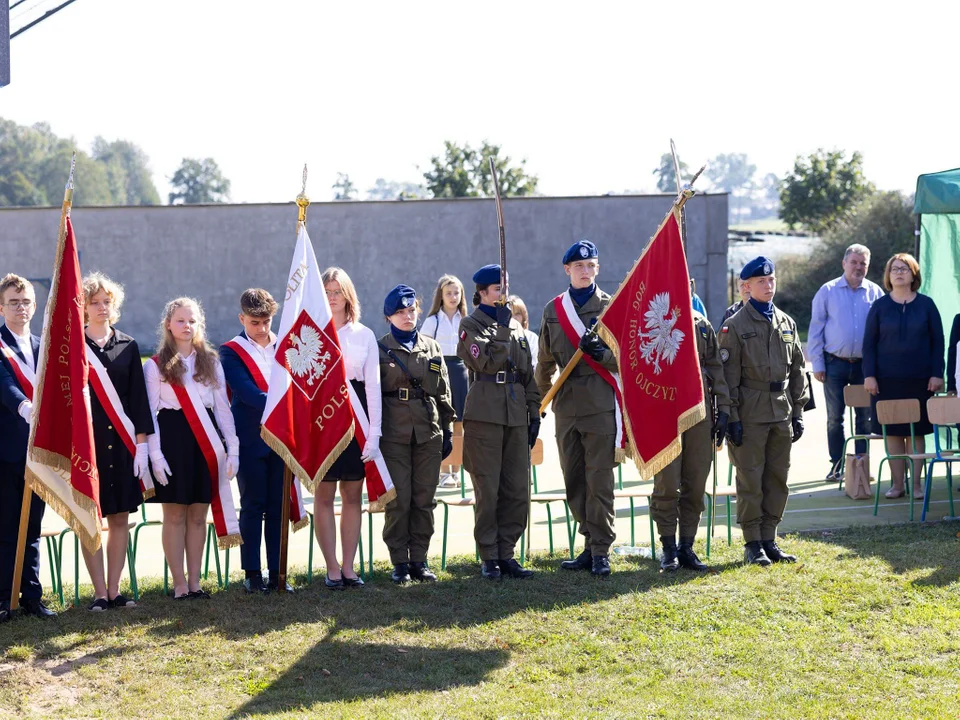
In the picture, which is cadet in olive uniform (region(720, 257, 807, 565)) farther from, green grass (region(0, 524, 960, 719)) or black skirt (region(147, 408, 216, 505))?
black skirt (region(147, 408, 216, 505))

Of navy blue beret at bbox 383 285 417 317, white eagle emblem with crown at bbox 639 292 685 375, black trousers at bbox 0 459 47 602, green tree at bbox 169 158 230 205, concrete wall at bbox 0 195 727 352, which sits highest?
green tree at bbox 169 158 230 205

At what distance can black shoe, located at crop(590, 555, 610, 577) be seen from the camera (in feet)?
24.7

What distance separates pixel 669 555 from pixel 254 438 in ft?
9.12

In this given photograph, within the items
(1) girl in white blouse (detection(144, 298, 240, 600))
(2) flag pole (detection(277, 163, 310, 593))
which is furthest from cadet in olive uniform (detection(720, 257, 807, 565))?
(1) girl in white blouse (detection(144, 298, 240, 600))

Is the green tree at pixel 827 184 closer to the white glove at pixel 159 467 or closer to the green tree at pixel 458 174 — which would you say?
the green tree at pixel 458 174

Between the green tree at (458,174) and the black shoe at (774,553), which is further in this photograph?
the green tree at (458,174)

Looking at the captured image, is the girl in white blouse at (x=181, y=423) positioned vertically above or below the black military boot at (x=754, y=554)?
above

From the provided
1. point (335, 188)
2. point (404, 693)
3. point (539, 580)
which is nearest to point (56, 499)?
point (404, 693)

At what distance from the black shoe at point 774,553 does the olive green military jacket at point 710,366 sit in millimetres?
978

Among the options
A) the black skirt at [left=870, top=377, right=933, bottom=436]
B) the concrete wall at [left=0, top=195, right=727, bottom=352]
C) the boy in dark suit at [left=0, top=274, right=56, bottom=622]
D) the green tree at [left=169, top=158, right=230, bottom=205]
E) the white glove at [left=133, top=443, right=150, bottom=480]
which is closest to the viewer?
the boy in dark suit at [left=0, top=274, right=56, bottom=622]

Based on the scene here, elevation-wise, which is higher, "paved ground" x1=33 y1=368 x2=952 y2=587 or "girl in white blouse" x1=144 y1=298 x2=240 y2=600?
"girl in white blouse" x1=144 y1=298 x2=240 y2=600

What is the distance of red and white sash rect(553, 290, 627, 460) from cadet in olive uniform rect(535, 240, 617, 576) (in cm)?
2

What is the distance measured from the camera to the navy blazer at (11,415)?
6590 millimetres

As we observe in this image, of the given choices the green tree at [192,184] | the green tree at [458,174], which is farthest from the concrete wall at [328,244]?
the green tree at [192,184]
